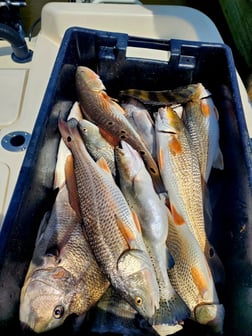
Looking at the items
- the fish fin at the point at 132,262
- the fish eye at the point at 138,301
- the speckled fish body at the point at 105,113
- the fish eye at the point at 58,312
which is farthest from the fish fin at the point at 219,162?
the fish eye at the point at 58,312

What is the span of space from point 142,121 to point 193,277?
1.99 feet

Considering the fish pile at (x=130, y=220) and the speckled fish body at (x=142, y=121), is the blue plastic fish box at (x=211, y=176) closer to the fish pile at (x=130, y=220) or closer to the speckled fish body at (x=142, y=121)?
the fish pile at (x=130, y=220)

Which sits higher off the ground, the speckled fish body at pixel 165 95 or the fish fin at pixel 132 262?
the speckled fish body at pixel 165 95

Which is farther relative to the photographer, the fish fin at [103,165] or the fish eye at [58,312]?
the fish fin at [103,165]

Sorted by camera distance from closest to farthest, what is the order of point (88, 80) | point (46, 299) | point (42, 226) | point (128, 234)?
point (46, 299)
point (128, 234)
point (42, 226)
point (88, 80)

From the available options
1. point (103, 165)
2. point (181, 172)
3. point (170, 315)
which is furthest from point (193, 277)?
point (103, 165)

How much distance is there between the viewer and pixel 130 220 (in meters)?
1.17

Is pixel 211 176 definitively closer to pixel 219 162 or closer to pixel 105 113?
pixel 219 162

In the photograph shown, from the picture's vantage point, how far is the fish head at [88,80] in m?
1.49

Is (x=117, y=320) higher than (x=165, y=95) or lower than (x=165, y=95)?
lower

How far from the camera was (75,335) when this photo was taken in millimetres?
1082

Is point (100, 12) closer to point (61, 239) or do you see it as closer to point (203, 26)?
point (203, 26)

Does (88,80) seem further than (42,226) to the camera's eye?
Yes

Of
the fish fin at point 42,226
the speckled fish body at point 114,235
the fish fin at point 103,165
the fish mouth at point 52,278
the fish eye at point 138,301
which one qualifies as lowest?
the fish fin at point 42,226
